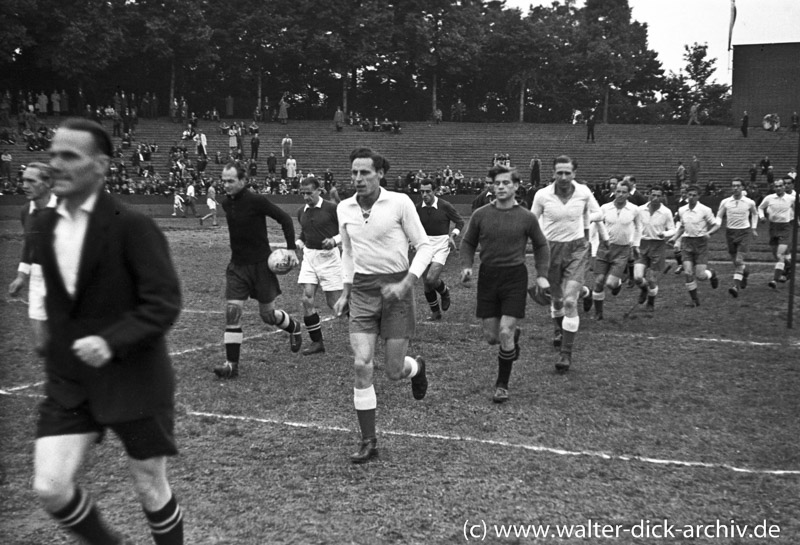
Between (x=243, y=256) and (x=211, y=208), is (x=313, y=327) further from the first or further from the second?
(x=211, y=208)

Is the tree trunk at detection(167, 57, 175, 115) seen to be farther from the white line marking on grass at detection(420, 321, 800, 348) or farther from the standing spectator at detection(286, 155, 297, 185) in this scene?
the white line marking on grass at detection(420, 321, 800, 348)

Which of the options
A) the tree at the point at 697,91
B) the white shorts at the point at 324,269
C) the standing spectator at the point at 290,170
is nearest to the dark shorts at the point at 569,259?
the white shorts at the point at 324,269

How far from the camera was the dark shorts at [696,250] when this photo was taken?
Answer: 584 inches

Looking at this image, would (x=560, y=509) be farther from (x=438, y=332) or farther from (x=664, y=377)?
(x=438, y=332)

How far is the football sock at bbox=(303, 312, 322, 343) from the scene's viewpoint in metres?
10.2

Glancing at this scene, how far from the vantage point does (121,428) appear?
12.2 ft

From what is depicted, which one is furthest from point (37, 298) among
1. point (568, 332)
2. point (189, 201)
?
point (189, 201)

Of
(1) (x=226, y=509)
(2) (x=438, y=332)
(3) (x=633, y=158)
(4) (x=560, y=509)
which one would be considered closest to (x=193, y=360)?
(2) (x=438, y=332)

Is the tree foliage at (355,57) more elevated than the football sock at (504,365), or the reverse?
the tree foliage at (355,57)

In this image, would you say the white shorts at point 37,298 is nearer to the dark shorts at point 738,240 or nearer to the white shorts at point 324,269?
the white shorts at point 324,269

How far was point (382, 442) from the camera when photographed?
6.53m

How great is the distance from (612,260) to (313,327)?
5.27 m

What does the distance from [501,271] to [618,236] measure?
5768 millimetres

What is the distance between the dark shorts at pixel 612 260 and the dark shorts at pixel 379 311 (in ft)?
24.3
